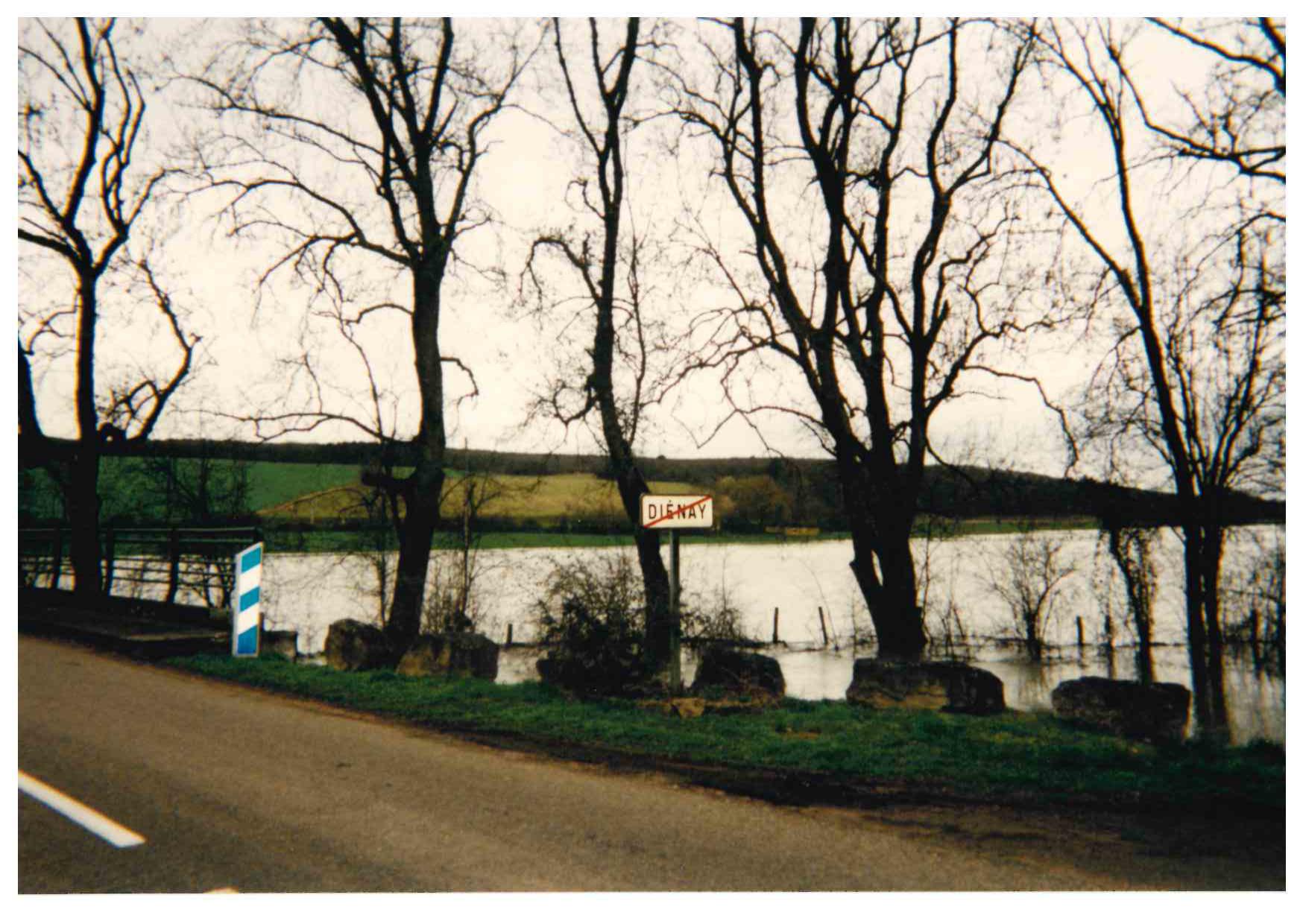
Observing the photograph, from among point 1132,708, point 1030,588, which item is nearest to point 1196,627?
point 1132,708

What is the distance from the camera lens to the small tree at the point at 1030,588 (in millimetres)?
28109

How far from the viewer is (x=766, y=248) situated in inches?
478

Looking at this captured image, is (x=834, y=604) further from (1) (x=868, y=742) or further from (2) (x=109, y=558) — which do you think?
(1) (x=868, y=742)

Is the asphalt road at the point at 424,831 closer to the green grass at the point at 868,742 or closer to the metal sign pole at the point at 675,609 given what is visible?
A: the green grass at the point at 868,742

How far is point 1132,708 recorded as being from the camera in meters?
7.03

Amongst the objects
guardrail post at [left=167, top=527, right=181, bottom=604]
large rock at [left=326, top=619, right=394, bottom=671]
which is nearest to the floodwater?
large rock at [left=326, top=619, right=394, bottom=671]

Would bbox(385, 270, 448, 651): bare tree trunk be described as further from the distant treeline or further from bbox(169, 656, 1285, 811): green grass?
bbox(169, 656, 1285, 811): green grass

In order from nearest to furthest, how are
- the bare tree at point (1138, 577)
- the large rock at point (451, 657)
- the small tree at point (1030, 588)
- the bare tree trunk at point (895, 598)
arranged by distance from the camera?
the large rock at point (451, 657) < the bare tree trunk at point (895, 598) < the bare tree at point (1138, 577) < the small tree at point (1030, 588)

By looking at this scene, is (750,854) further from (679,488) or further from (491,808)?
(679,488)

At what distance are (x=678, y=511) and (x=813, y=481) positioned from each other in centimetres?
579

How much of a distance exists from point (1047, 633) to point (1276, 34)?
28.3 m

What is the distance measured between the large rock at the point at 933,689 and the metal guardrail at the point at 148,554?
708cm

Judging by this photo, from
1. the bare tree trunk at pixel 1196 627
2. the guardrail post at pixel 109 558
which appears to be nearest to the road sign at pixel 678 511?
the bare tree trunk at pixel 1196 627
